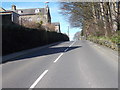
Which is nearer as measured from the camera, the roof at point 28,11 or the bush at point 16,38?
the bush at point 16,38

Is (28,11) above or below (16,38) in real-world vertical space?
above

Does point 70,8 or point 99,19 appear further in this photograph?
point 99,19

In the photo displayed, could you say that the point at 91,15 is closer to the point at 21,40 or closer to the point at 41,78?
the point at 21,40

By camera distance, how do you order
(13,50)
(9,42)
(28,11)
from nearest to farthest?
(9,42), (13,50), (28,11)

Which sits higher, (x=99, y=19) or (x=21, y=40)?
(x=99, y=19)

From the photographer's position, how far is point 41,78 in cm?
788

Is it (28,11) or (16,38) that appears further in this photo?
(28,11)

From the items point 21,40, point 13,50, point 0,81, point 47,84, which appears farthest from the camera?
point 21,40

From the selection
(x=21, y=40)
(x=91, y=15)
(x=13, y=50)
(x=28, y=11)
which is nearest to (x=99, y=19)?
(x=91, y=15)

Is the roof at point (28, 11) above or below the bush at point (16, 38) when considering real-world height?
above

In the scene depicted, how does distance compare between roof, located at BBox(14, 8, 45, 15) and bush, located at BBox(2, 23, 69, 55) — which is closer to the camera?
bush, located at BBox(2, 23, 69, 55)

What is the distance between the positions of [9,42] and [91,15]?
22276 millimetres

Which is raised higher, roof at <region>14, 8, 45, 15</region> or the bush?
roof at <region>14, 8, 45, 15</region>

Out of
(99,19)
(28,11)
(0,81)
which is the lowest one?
(0,81)
